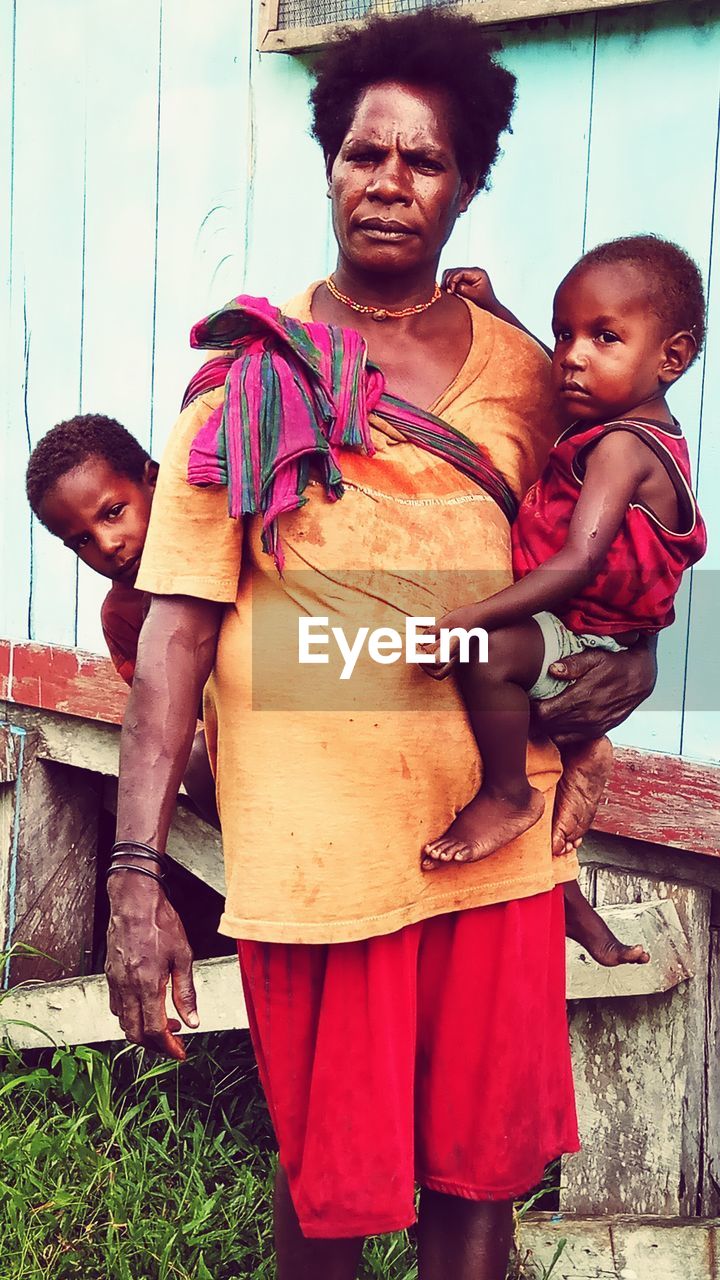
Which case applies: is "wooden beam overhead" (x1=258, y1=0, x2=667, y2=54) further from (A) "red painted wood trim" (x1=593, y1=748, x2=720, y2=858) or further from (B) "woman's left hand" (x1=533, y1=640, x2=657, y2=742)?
(A) "red painted wood trim" (x1=593, y1=748, x2=720, y2=858)

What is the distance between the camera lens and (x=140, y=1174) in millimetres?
3295

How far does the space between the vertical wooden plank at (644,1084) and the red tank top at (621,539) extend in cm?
117

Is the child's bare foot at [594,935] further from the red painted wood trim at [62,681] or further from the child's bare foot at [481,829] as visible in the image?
the red painted wood trim at [62,681]

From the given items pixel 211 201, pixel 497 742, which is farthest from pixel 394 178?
pixel 211 201

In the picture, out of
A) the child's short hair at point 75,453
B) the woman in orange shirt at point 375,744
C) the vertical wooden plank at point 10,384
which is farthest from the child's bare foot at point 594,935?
the vertical wooden plank at point 10,384

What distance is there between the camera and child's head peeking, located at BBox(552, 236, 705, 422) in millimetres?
2064

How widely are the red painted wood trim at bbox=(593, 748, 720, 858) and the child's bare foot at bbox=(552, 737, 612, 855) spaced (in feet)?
2.24

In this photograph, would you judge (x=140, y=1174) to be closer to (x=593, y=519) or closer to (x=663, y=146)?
(x=593, y=519)

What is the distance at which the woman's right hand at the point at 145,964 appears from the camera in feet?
6.29

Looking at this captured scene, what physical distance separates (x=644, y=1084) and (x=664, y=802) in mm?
642

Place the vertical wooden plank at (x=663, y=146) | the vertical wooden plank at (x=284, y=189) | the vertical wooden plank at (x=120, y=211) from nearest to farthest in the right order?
the vertical wooden plank at (x=663, y=146) < the vertical wooden plank at (x=284, y=189) < the vertical wooden plank at (x=120, y=211)

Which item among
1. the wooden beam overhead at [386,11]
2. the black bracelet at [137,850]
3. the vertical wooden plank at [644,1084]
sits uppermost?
the wooden beam overhead at [386,11]

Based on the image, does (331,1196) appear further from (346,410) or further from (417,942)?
(346,410)

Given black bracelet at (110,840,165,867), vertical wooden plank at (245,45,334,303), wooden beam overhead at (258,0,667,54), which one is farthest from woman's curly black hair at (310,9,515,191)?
vertical wooden plank at (245,45,334,303)
